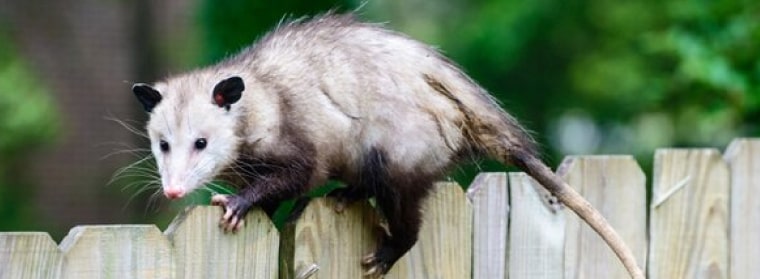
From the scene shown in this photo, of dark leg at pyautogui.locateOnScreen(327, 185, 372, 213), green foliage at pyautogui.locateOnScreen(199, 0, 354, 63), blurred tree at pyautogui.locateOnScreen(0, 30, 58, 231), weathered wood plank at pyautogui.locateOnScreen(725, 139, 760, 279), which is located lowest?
blurred tree at pyautogui.locateOnScreen(0, 30, 58, 231)

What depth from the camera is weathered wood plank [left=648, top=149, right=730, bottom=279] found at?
130 inches

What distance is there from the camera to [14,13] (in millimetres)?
8305

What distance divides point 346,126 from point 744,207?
107 centimetres

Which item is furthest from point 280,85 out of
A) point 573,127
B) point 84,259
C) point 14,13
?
point 573,127

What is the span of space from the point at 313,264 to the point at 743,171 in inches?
46.8

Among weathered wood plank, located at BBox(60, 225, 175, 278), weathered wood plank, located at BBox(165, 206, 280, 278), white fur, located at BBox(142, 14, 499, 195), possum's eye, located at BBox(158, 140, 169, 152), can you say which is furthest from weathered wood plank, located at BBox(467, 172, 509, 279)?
weathered wood plank, located at BBox(60, 225, 175, 278)

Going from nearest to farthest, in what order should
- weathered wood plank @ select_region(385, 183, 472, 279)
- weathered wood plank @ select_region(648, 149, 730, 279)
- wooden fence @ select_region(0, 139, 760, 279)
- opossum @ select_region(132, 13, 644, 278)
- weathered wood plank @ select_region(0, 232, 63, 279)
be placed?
1. weathered wood plank @ select_region(0, 232, 63, 279)
2. wooden fence @ select_region(0, 139, 760, 279)
3. opossum @ select_region(132, 13, 644, 278)
4. weathered wood plank @ select_region(385, 183, 472, 279)
5. weathered wood plank @ select_region(648, 149, 730, 279)

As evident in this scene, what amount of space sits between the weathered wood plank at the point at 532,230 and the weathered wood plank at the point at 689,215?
28 cm

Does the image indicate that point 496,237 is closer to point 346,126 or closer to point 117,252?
point 346,126

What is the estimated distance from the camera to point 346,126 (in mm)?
2939

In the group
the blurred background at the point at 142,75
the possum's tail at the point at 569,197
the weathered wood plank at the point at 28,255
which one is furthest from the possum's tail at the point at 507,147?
the blurred background at the point at 142,75

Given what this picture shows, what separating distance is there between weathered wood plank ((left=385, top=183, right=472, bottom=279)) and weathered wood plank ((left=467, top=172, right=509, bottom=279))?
25mm

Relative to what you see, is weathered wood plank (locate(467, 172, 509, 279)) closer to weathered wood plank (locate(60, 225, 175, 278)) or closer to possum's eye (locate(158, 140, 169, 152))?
possum's eye (locate(158, 140, 169, 152))

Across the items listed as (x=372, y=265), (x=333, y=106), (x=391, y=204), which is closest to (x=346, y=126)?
(x=333, y=106)
